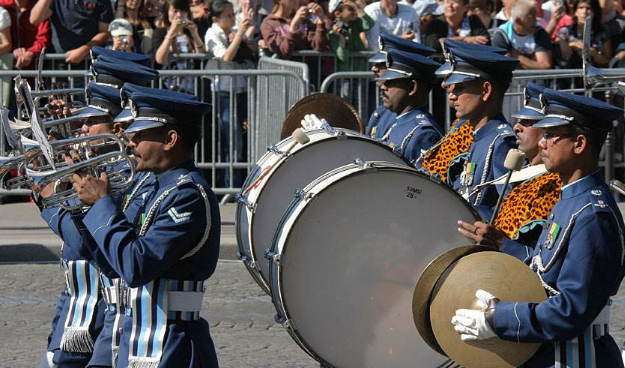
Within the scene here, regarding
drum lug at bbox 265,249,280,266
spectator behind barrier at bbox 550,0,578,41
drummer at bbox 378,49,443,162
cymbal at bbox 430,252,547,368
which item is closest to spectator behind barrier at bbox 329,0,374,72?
spectator behind barrier at bbox 550,0,578,41

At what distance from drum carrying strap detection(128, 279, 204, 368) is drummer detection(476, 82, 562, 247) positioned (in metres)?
1.29

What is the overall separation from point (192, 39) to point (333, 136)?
709cm

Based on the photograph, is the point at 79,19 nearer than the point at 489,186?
No

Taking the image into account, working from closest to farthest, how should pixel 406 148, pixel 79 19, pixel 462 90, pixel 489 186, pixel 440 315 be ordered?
pixel 440 315 → pixel 489 186 → pixel 462 90 → pixel 406 148 → pixel 79 19

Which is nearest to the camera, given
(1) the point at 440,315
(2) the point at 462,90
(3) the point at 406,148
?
(1) the point at 440,315

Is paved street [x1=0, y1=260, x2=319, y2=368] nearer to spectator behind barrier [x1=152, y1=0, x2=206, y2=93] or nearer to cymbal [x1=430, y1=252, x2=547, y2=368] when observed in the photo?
spectator behind barrier [x1=152, y1=0, x2=206, y2=93]

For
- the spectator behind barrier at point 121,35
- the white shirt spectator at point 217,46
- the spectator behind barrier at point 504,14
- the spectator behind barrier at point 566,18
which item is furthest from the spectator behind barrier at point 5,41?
the spectator behind barrier at point 566,18

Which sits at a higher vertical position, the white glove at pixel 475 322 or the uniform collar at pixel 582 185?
the uniform collar at pixel 582 185

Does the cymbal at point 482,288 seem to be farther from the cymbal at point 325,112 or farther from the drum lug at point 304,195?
the cymbal at point 325,112

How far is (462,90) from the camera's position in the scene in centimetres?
686

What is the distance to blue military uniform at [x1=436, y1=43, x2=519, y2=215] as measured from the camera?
6625 mm

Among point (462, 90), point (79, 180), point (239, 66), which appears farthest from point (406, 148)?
point (239, 66)

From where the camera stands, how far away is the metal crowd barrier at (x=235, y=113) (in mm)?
12648

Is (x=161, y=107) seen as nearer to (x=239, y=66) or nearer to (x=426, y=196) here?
(x=426, y=196)
